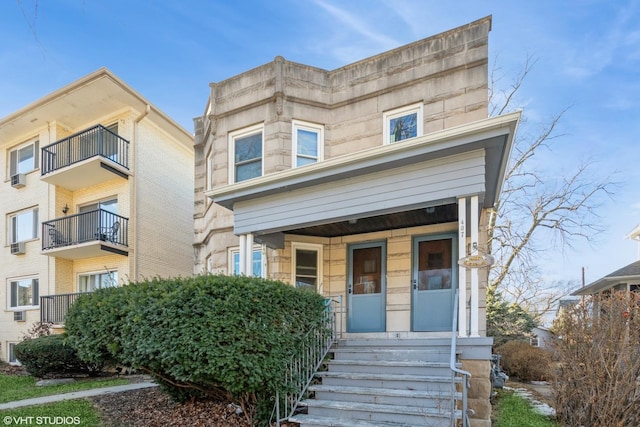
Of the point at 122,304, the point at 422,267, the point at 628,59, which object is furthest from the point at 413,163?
the point at 628,59

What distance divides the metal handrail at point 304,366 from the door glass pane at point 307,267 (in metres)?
2.38

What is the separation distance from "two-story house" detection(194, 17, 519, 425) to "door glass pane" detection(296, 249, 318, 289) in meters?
0.02

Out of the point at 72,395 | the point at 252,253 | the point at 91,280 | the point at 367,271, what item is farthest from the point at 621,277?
the point at 91,280

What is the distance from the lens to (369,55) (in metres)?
9.45

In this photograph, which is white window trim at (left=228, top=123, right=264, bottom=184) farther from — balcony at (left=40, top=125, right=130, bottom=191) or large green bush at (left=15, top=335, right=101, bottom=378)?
balcony at (left=40, top=125, right=130, bottom=191)

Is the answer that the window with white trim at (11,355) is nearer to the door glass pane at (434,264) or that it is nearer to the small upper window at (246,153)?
the small upper window at (246,153)

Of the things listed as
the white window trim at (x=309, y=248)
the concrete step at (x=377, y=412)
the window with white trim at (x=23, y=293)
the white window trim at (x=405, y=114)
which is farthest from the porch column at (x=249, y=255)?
the window with white trim at (x=23, y=293)

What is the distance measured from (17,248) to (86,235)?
422cm

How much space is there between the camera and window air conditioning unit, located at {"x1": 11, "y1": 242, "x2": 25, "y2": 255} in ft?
50.8

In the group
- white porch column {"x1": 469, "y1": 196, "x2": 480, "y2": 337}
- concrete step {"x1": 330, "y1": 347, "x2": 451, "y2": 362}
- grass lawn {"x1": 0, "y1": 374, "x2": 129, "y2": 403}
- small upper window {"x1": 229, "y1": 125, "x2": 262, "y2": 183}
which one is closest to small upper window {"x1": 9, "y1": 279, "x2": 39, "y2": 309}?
grass lawn {"x1": 0, "y1": 374, "x2": 129, "y2": 403}

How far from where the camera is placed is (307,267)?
896 centimetres

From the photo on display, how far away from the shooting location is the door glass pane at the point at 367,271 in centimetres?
851

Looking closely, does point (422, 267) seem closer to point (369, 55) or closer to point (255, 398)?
point (255, 398)

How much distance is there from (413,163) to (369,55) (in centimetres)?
435
